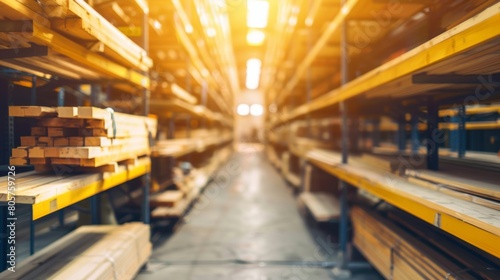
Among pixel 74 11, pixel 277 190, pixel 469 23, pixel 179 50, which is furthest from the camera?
pixel 277 190

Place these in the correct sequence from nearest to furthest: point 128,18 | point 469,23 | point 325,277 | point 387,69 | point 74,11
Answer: point 469,23, point 74,11, point 387,69, point 325,277, point 128,18

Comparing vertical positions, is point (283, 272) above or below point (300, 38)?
below

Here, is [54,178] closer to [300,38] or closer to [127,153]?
[127,153]

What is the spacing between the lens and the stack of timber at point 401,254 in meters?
1.91

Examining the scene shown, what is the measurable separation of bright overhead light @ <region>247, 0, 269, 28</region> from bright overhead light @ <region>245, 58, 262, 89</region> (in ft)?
17.6

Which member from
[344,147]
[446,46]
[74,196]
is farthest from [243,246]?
[446,46]

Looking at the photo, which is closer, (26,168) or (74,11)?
(74,11)

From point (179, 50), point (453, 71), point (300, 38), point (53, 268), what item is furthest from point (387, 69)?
point (300, 38)

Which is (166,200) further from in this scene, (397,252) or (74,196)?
(397,252)

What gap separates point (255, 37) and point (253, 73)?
636 cm

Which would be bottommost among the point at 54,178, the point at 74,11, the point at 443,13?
the point at 54,178

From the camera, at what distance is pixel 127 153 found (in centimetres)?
259

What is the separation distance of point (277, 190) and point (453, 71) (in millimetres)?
5864

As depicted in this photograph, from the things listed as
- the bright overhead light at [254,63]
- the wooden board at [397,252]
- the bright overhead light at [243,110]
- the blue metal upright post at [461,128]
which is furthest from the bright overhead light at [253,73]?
the wooden board at [397,252]
